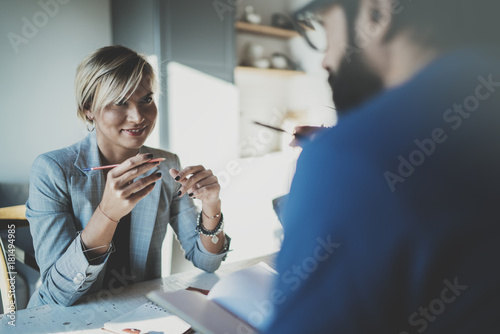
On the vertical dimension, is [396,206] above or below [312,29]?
below

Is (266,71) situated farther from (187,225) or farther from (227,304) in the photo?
(227,304)

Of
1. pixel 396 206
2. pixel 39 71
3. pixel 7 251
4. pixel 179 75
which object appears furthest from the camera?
pixel 179 75

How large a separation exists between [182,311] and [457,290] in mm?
498

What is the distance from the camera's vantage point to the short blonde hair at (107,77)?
971mm

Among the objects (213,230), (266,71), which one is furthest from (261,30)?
Result: (213,230)

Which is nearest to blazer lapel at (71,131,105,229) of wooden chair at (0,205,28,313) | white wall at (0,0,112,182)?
wooden chair at (0,205,28,313)

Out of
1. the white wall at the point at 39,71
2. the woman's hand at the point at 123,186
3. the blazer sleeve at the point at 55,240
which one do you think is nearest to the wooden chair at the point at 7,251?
the blazer sleeve at the point at 55,240

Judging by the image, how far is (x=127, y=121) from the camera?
100 centimetres

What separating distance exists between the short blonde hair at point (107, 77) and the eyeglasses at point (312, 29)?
63cm

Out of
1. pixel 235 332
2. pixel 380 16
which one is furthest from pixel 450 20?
pixel 235 332

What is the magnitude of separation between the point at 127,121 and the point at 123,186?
277mm

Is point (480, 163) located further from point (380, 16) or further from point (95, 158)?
point (95, 158)

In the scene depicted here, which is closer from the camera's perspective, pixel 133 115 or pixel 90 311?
pixel 90 311

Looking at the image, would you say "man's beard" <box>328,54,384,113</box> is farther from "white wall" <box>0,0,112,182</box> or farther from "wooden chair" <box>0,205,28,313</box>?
"white wall" <box>0,0,112,182</box>
